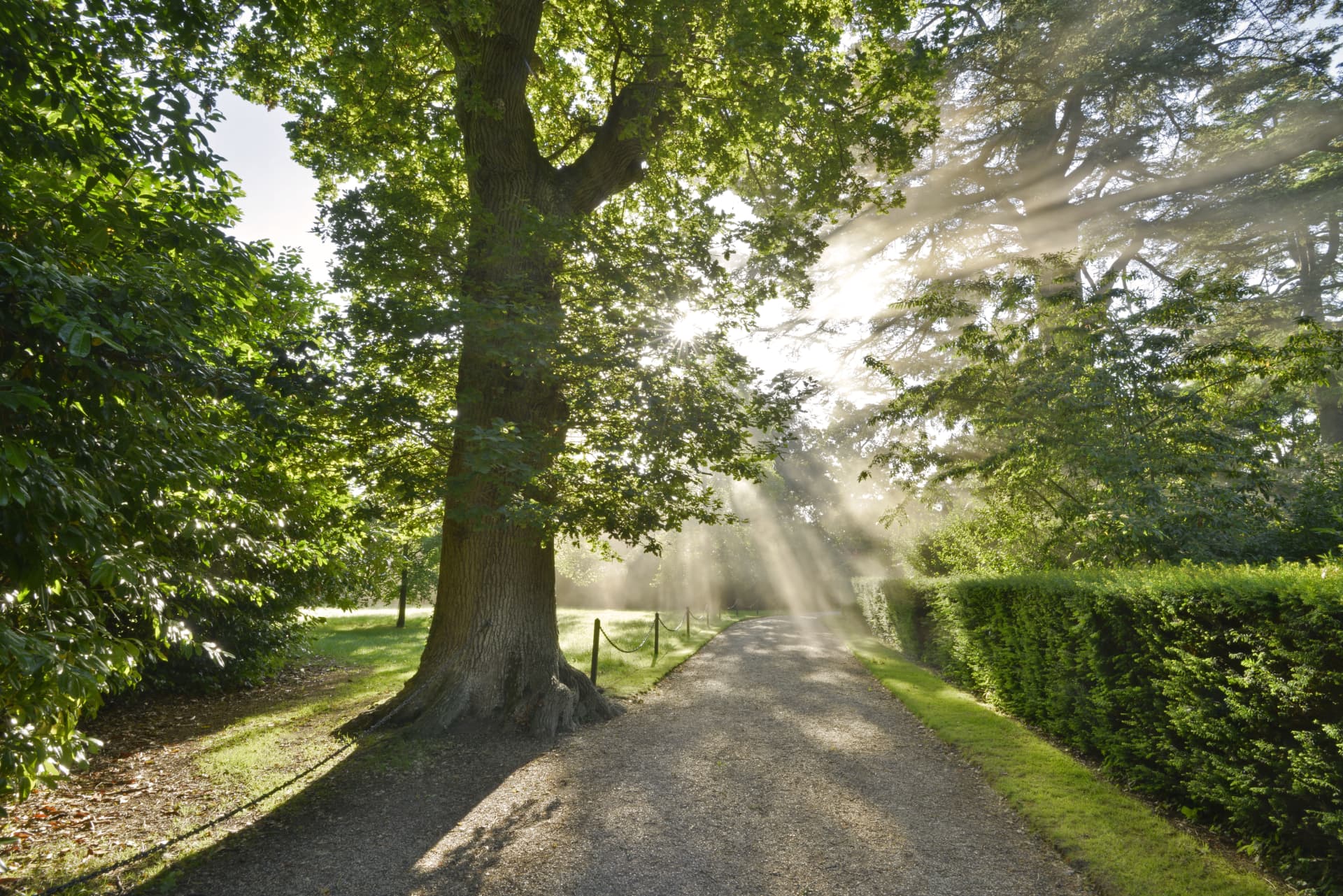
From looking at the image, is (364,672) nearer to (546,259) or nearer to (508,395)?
(508,395)

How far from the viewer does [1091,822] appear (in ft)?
18.1

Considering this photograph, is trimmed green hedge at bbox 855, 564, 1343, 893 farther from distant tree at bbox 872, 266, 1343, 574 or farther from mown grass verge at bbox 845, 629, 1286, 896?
distant tree at bbox 872, 266, 1343, 574

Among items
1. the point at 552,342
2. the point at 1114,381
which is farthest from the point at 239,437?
the point at 1114,381

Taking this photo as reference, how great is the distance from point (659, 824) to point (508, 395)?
4.91 m

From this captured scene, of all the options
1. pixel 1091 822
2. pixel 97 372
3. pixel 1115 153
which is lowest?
pixel 1091 822

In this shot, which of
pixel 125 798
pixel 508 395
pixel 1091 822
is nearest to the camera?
pixel 1091 822

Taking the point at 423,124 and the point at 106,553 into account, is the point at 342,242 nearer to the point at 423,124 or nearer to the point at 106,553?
the point at 423,124

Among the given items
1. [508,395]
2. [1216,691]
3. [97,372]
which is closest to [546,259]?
[508,395]

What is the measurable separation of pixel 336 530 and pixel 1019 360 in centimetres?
1202

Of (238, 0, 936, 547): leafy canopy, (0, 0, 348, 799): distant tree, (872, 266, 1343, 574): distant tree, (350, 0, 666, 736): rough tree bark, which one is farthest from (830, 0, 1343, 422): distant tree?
(0, 0, 348, 799): distant tree

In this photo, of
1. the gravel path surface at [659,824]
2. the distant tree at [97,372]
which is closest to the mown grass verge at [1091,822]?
the gravel path surface at [659,824]

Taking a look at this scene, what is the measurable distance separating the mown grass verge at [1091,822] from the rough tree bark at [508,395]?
15.6ft

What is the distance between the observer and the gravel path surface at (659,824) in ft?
15.1

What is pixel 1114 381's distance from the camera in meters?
10.5
